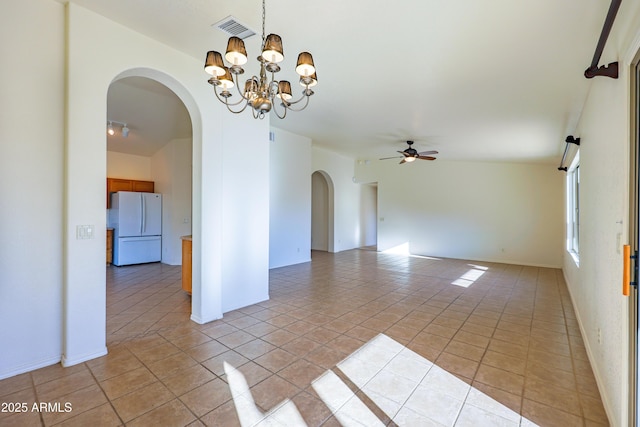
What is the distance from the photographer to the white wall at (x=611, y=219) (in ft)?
5.29

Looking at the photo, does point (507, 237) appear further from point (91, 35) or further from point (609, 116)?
point (91, 35)

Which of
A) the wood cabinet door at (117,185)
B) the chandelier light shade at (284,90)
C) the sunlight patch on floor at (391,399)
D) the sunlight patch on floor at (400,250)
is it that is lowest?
the sunlight patch on floor at (391,399)

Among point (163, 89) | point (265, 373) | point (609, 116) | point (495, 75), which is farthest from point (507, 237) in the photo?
point (163, 89)

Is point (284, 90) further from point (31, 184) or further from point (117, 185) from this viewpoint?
point (117, 185)

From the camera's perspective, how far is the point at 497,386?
219 centimetres

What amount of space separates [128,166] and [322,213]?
5409mm

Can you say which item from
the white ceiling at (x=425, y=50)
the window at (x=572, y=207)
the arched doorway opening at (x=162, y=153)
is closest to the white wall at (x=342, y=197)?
the arched doorway opening at (x=162, y=153)

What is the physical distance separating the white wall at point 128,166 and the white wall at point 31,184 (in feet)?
17.5

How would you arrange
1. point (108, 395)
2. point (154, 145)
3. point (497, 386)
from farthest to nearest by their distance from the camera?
point (154, 145)
point (497, 386)
point (108, 395)

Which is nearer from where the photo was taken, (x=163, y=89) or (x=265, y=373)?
(x=265, y=373)

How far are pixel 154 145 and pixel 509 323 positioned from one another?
765cm

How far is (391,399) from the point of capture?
203 centimetres

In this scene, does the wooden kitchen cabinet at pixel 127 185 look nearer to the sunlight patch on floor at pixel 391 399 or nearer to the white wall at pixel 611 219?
the sunlight patch on floor at pixel 391 399

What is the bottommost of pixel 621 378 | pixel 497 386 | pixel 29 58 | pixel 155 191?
pixel 497 386
